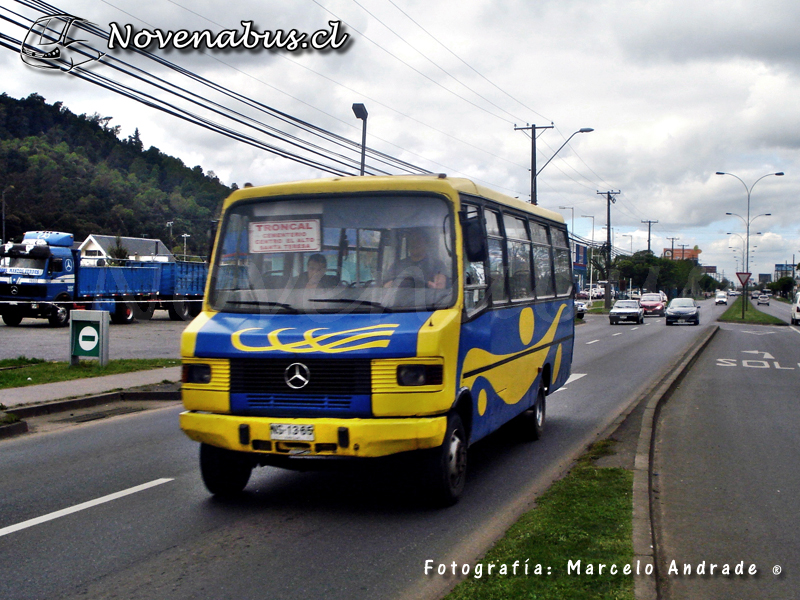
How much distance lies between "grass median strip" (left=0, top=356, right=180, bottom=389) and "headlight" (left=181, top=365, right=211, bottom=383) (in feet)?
26.5

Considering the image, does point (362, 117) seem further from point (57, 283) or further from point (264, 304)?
point (264, 304)

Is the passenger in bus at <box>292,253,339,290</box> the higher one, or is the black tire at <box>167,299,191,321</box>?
the passenger in bus at <box>292,253,339,290</box>

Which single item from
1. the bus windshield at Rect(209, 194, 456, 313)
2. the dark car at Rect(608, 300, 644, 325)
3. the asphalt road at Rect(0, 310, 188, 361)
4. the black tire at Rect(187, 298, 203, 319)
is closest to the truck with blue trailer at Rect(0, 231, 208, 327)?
the asphalt road at Rect(0, 310, 188, 361)

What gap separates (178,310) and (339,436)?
1314 inches

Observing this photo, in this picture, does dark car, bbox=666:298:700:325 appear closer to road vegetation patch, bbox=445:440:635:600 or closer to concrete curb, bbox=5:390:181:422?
concrete curb, bbox=5:390:181:422

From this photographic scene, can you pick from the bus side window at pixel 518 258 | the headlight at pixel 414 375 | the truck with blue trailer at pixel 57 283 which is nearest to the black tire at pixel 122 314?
the truck with blue trailer at pixel 57 283

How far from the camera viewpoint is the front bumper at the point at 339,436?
5824mm

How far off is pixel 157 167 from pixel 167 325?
96845 millimetres

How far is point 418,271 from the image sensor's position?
6.48 m

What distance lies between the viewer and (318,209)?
6762mm

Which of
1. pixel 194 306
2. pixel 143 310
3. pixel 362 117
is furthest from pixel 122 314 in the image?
pixel 362 117

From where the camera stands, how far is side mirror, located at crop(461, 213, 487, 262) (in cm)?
649

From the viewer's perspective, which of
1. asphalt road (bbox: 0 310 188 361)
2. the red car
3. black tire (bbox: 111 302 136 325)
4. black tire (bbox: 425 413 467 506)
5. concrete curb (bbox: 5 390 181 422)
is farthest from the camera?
the red car

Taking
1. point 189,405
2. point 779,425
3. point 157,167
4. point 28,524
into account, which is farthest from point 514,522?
point 157,167
